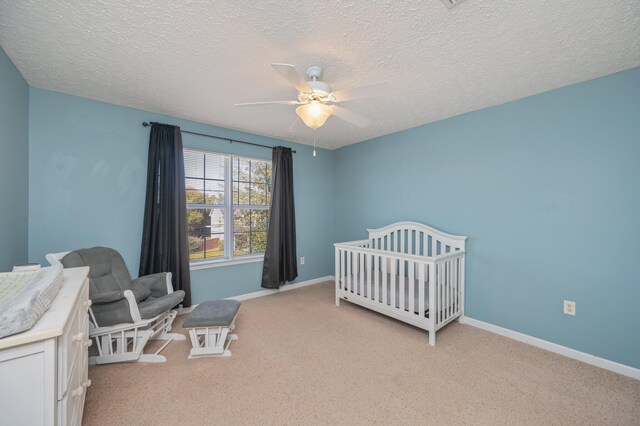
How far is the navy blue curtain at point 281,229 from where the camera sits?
3.58 m

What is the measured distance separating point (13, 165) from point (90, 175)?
0.57 m

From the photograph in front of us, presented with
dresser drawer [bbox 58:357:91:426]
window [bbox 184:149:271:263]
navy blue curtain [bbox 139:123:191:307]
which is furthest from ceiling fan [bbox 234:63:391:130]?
dresser drawer [bbox 58:357:91:426]

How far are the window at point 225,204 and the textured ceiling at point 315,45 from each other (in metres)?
1.00

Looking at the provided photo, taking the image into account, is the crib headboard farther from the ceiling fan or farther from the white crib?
the ceiling fan

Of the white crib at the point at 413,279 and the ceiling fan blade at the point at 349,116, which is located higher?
the ceiling fan blade at the point at 349,116

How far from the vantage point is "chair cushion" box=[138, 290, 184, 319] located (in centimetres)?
201

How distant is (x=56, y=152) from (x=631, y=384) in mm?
5023

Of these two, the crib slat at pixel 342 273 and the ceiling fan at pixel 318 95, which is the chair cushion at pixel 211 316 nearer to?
the crib slat at pixel 342 273

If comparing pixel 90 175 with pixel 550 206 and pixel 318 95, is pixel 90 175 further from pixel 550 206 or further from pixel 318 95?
pixel 550 206

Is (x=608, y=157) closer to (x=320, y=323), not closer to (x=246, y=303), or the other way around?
(x=320, y=323)

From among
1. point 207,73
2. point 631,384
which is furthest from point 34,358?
point 631,384

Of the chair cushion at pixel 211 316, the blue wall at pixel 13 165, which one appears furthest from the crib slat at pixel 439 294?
the blue wall at pixel 13 165

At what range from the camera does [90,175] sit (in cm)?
245

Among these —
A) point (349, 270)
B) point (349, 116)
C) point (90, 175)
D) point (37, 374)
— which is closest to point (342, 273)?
point (349, 270)
